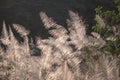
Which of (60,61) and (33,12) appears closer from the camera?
(60,61)

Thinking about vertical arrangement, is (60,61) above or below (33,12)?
below

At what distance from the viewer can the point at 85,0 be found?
1011 cm

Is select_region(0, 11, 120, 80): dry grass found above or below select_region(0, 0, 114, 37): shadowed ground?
below

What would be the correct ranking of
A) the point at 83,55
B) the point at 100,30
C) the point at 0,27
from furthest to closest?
the point at 0,27, the point at 100,30, the point at 83,55

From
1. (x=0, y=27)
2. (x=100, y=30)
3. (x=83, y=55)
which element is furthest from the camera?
(x=0, y=27)

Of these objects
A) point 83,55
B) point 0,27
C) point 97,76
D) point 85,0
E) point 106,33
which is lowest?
point 97,76

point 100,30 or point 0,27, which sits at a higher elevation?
point 0,27

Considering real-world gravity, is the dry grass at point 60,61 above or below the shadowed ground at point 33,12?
below

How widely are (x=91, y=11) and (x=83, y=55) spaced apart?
167 inches

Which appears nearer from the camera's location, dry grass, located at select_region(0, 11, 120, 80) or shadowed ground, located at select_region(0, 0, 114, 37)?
dry grass, located at select_region(0, 11, 120, 80)

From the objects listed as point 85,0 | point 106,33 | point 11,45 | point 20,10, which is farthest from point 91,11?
point 11,45

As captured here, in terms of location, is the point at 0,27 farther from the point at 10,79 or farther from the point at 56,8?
the point at 10,79

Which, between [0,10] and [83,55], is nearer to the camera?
[83,55]

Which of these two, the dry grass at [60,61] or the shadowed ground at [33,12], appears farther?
the shadowed ground at [33,12]
